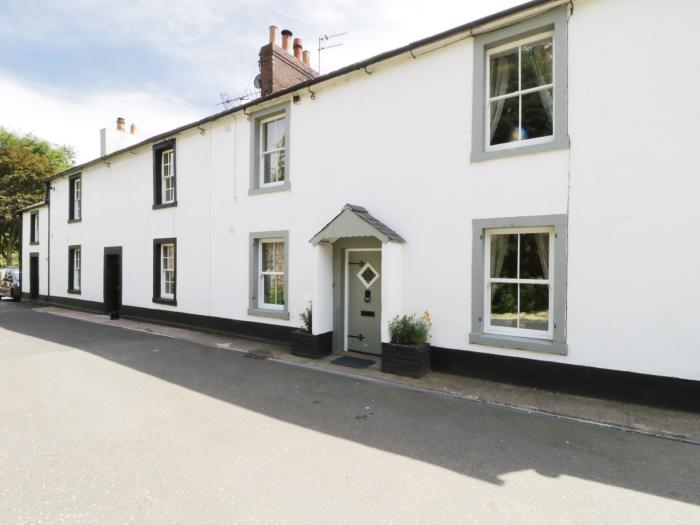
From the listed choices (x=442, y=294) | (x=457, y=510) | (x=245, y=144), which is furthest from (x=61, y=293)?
(x=457, y=510)

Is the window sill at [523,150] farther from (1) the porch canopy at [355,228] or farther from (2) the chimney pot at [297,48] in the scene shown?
(2) the chimney pot at [297,48]

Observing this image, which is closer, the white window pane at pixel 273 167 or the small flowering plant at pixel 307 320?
the small flowering plant at pixel 307 320

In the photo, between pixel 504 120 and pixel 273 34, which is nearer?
pixel 504 120

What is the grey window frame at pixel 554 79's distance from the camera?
6188 millimetres

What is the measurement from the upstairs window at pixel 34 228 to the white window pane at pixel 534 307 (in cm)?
2388

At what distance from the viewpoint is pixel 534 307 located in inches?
260

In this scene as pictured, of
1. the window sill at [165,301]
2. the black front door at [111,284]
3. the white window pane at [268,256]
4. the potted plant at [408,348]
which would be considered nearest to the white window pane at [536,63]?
the potted plant at [408,348]

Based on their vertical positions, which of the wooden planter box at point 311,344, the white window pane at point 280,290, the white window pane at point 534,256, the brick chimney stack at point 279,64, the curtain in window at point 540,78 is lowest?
the wooden planter box at point 311,344

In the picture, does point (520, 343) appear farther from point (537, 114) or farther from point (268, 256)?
point (268, 256)

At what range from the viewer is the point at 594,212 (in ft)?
19.5

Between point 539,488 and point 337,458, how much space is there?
76.8 inches

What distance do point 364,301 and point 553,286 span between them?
12.4 ft

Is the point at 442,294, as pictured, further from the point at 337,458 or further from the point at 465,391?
the point at 337,458


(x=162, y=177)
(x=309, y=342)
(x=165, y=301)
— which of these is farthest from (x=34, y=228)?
(x=309, y=342)
